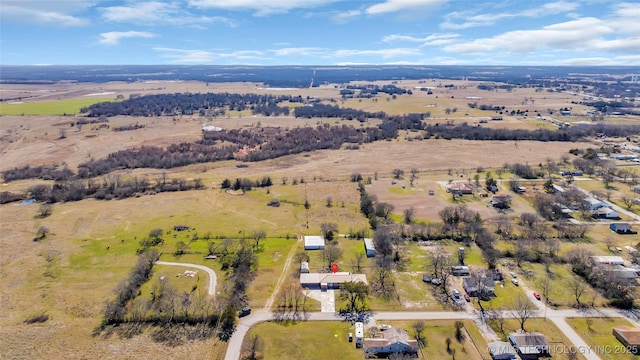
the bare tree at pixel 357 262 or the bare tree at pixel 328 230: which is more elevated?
the bare tree at pixel 328 230

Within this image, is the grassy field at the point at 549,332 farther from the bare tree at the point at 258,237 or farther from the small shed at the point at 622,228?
the bare tree at the point at 258,237

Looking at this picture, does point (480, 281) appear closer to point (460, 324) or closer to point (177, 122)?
point (460, 324)

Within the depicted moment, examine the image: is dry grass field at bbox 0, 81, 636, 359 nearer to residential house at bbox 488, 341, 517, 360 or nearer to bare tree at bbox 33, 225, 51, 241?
bare tree at bbox 33, 225, 51, 241

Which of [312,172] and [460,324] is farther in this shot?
[312,172]

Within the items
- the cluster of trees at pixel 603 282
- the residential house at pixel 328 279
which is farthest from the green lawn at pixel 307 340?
the cluster of trees at pixel 603 282

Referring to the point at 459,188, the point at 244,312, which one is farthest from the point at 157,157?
the point at 459,188

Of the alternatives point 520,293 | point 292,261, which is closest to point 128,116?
point 292,261
